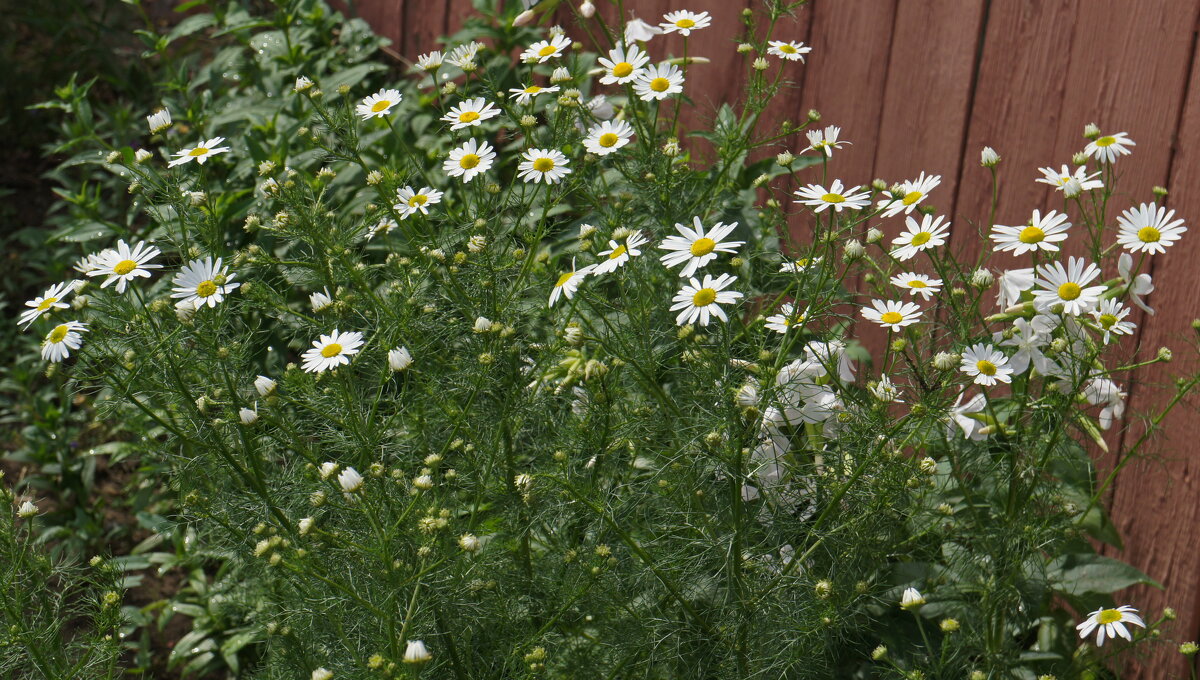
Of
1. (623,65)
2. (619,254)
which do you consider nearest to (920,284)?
(619,254)

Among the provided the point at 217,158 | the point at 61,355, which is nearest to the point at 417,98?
the point at 217,158

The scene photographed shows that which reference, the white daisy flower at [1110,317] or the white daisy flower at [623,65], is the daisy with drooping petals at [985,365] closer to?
the white daisy flower at [1110,317]

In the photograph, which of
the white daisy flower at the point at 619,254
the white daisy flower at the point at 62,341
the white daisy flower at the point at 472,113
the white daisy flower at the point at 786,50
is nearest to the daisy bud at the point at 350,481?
the white daisy flower at the point at 619,254

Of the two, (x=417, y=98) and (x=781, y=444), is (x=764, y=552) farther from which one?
(x=417, y=98)

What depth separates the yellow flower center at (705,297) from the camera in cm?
157

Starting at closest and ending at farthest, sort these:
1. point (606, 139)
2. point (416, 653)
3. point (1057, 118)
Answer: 1. point (416, 653)
2. point (606, 139)
3. point (1057, 118)

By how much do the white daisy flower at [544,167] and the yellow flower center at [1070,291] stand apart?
808 mm

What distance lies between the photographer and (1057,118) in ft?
7.30

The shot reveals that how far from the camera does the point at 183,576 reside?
10.5 ft

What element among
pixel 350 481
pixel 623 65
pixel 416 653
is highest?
pixel 623 65

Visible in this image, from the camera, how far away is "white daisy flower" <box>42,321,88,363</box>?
1.73 m

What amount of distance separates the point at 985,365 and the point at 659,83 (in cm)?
81

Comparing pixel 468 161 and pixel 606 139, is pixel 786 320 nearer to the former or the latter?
pixel 606 139

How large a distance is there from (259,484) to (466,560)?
14.5 inches
